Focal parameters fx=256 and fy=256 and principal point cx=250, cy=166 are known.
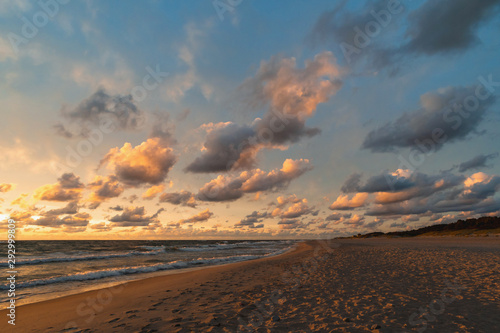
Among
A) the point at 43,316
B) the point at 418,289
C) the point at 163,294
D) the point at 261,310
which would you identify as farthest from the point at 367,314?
the point at 43,316

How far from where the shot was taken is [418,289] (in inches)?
437

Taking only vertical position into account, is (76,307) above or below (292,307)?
below

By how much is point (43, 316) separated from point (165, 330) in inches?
243

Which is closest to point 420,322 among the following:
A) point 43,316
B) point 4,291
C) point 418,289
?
point 418,289

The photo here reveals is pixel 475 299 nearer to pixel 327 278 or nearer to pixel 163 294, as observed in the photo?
pixel 327 278

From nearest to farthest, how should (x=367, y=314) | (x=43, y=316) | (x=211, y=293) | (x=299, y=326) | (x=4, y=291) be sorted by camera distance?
(x=299, y=326)
(x=367, y=314)
(x=43, y=316)
(x=211, y=293)
(x=4, y=291)

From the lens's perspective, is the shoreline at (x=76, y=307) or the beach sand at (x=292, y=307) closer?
the beach sand at (x=292, y=307)

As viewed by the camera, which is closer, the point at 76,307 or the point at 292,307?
the point at 292,307

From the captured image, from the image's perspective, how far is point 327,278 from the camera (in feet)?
47.3

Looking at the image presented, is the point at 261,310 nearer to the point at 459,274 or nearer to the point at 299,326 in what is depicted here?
the point at 299,326

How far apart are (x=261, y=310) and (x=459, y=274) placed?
1212 cm

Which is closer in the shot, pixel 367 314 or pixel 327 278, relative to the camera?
pixel 367 314

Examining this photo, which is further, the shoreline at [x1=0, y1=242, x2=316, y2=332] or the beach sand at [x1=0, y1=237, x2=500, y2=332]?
the shoreline at [x1=0, y1=242, x2=316, y2=332]

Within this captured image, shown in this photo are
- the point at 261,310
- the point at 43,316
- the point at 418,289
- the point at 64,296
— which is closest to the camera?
the point at 261,310
